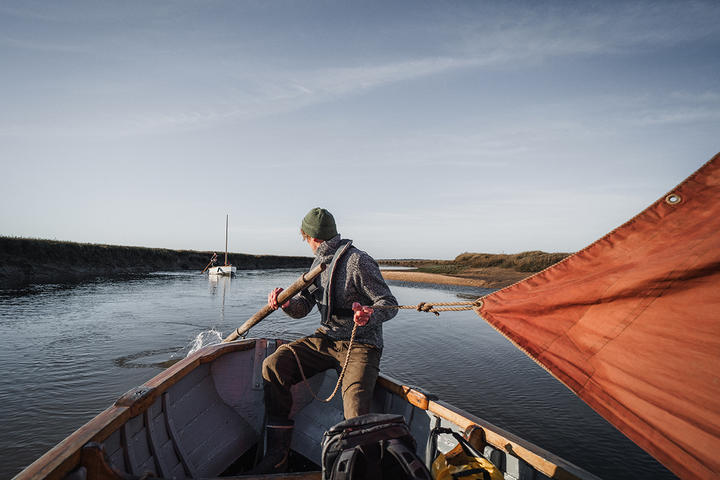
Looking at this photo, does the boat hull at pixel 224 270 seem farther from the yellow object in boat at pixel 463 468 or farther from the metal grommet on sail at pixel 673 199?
the metal grommet on sail at pixel 673 199

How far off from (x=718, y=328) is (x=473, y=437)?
1.78 m

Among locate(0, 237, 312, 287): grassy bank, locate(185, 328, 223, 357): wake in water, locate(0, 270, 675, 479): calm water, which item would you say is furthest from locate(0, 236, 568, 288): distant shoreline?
locate(185, 328, 223, 357): wake in water

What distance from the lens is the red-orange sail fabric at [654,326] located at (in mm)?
1604

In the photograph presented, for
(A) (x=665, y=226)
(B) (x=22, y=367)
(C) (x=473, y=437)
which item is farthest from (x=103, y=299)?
(A) (x=665, y=226)

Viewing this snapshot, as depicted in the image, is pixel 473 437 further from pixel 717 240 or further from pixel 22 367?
pixel 22 367

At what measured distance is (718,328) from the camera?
5.14ft

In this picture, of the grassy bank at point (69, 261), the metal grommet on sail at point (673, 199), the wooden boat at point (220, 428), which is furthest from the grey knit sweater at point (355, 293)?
the grassy bank at point (69, 261)

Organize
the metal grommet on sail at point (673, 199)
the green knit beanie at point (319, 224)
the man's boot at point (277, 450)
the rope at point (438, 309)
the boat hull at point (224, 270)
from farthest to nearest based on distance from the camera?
the boat hull at point (224, 270)
the green knit beanie at point (319, 224)
the man's boot at point (277, 450)
the rope at point (438, 309)
the metal grommet on sail at point (673, 199)

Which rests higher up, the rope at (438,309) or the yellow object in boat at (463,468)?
the rope at (438,309)

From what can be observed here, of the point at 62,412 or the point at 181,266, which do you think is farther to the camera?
the point at 181,266

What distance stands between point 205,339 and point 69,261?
3115 cm

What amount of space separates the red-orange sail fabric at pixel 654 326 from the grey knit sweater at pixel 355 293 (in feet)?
5.38

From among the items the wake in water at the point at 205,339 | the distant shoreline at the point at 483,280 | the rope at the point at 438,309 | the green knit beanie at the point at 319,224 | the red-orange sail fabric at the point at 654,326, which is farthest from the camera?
the distant shoreline at the point at 483,280

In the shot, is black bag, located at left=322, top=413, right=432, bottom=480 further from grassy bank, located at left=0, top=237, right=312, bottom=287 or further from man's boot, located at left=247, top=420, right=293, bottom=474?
grassy bank, located at left=0, top=237, right=312, bottom=287
